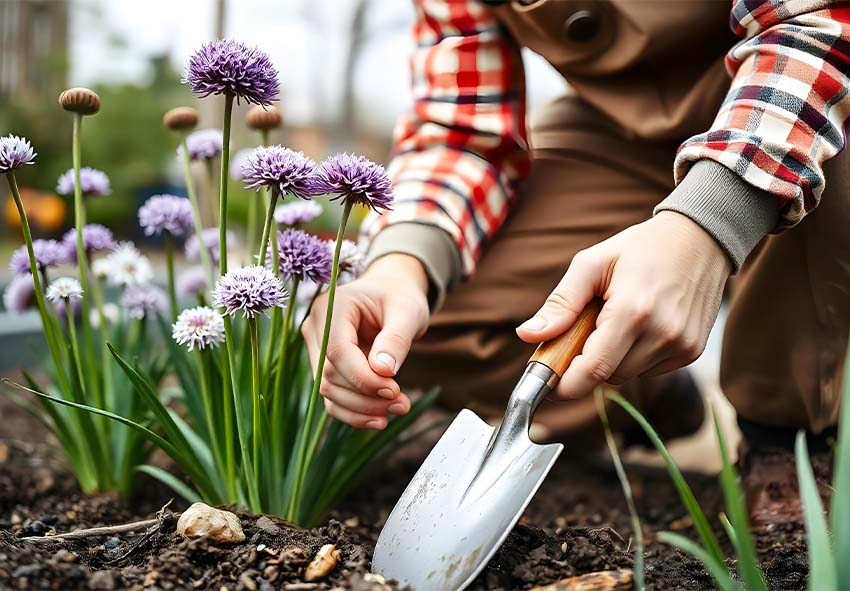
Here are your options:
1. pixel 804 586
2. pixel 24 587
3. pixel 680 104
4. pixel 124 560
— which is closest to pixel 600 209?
pixel 680 104

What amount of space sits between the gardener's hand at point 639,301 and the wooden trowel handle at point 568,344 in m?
0.01

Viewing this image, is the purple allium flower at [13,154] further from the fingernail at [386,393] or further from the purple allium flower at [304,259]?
the fingernail at [386,393]

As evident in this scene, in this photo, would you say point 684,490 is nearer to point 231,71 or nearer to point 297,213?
point 231,71

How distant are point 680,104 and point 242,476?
982 mm

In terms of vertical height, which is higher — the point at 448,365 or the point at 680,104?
the point at 680,104

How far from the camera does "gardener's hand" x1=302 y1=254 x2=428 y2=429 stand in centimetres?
100

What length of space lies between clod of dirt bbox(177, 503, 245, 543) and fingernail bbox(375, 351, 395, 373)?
0.82 ft

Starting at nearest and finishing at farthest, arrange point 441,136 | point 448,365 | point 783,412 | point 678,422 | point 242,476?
point 242,476 < point 783,412 < point 441,136 < point 448,365 < point 678,422

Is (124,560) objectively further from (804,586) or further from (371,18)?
(371,18)

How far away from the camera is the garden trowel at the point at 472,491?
2.77 feet

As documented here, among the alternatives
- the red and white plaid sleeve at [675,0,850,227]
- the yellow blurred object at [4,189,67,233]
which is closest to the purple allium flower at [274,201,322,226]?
the red and white plaid sleeve at [675,0,850,227]

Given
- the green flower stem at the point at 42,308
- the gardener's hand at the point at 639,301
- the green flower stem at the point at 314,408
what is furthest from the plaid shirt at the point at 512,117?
the green flower stem at the point at 42,308

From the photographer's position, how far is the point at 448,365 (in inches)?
67.0

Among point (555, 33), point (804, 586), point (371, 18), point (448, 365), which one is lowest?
point (804, 586)
